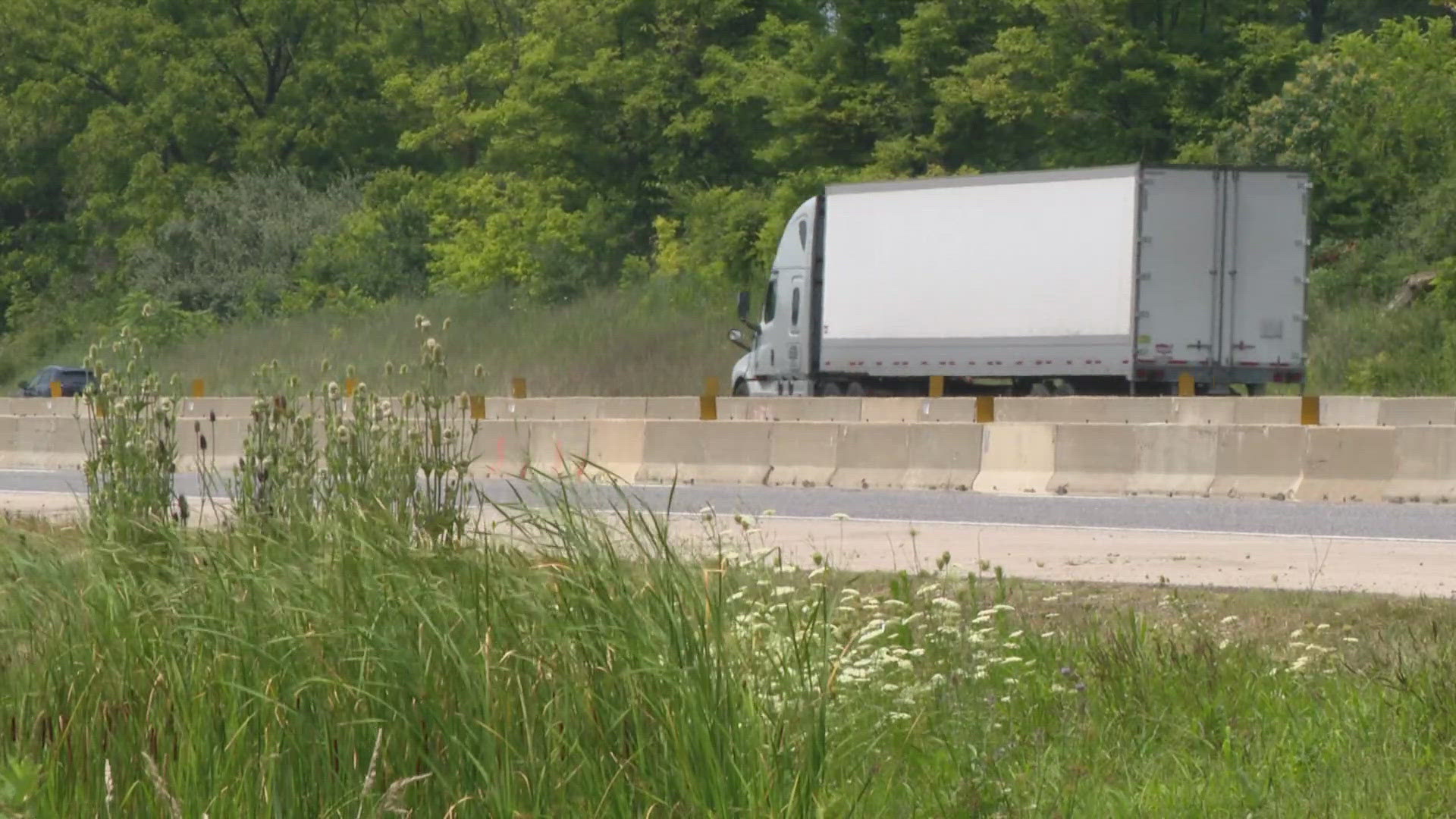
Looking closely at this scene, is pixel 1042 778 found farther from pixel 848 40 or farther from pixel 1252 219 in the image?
pixel 848 40

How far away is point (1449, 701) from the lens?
6.70 meters

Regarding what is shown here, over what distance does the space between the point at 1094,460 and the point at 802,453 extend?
3.06 metres

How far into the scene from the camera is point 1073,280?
30781 mm

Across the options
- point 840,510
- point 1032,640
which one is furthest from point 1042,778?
point 840,510

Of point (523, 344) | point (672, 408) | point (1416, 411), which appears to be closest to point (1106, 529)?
point (1416, 411)

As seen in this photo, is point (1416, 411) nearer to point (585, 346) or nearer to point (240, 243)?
point (585, 346)

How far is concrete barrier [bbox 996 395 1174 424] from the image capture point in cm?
2817

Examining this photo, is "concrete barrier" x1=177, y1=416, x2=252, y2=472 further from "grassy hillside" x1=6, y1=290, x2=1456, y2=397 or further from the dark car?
the dark car

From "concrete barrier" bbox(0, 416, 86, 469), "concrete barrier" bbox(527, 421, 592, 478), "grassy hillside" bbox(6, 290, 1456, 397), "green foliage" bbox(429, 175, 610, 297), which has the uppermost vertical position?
"green foliage" bbox(429, 175, 610, 297)

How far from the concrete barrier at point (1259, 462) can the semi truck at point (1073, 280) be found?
1243 centimetres

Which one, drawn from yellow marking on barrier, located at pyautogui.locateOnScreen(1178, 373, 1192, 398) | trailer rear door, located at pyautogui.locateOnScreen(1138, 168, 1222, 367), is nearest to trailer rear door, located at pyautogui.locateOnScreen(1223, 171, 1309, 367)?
trailer rear door, located at pyautogui.locateOnScreen(1138, 168, 1222, 367)

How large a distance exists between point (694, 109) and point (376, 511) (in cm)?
5269

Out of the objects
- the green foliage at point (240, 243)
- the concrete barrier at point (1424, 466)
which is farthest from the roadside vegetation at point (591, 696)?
the green foliage at point (240, 243)

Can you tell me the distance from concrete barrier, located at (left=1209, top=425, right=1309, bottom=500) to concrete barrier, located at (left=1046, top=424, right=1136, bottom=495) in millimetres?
901
